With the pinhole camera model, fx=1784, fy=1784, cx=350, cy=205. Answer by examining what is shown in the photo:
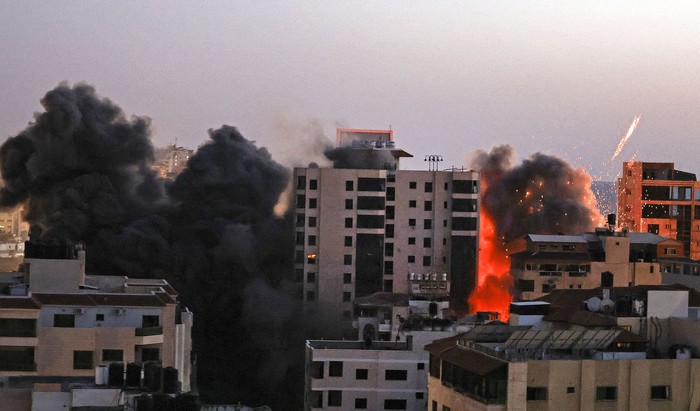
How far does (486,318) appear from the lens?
77.4 meters

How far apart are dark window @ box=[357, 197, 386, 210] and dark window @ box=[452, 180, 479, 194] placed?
4.18 m

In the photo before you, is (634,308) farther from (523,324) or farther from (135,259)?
(135,259)

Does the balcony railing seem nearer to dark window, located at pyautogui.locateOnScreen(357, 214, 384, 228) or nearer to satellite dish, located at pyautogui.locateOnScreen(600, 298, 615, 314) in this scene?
satellite dish, located at pyautogui.locateOnScreen(600, 298, 615, 314)

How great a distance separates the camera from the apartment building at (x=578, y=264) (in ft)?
295

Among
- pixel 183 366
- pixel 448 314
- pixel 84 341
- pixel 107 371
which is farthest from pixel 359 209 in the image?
pixel 107 371

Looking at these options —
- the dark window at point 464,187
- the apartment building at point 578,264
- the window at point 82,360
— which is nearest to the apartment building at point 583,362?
the window at point 82,360

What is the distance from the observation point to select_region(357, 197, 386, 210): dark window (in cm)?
9581

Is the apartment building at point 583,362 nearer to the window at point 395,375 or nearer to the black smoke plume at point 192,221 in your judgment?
the window at point 395,375

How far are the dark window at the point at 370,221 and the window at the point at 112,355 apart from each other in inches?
1526

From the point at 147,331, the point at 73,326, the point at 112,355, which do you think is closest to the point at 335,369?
the point at 147,331

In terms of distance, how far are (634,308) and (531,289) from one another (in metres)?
38.6

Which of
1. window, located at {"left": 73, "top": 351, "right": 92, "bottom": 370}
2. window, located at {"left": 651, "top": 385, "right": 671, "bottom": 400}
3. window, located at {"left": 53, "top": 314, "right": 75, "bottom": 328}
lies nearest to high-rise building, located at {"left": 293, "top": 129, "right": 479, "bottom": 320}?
window, located at {"left": 53, "top": 314, "right": 75, "bottom": 328}

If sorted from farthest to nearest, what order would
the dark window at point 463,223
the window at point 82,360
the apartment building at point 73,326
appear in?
1. the dark window at point 463,223
2. the window at point 82,360
3. the apartment building at point 73,326

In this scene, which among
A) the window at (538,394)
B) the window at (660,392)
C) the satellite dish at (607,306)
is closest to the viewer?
the window at (538,394)
